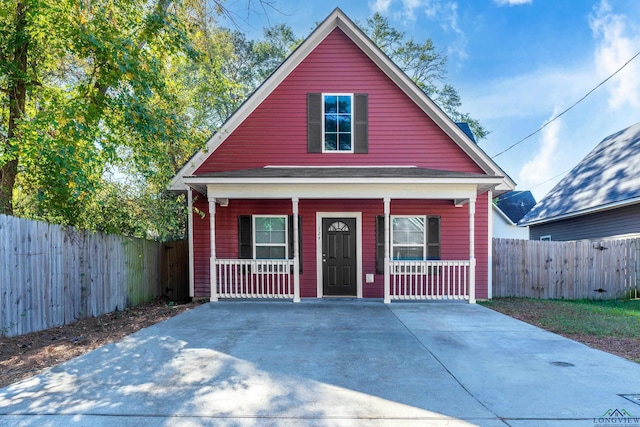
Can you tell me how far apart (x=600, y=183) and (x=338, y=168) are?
32.1 feet

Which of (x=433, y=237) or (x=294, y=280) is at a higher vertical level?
(x=433, y=237)

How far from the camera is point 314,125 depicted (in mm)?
9031

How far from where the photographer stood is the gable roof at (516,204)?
83.5 feet

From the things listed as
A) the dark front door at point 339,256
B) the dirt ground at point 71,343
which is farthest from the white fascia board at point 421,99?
the dirt ground at point 71,343

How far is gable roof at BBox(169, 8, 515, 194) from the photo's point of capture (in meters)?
8.82

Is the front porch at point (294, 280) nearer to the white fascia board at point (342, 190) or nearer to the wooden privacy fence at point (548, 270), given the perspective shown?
the white fascia board at point (342, 190)

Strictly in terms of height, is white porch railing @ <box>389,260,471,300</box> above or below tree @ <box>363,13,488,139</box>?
below

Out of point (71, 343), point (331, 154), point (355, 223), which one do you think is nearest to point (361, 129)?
point (331, 154)

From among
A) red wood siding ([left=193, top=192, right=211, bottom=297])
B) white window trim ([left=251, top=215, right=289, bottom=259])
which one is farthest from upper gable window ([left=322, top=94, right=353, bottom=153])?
red wood siding ([left=193, top=192, right=211, bottom=297])

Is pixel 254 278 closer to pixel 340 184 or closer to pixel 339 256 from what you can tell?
pixel 339 256

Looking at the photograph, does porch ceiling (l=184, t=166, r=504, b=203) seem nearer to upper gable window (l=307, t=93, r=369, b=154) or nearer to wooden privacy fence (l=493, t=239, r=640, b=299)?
upper gable window (l=307, t=93, r=369, b=154)

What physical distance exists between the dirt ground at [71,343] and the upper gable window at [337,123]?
17.5 feet

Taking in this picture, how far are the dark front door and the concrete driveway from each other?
3249 mm

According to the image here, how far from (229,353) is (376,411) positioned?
2.23 meters
